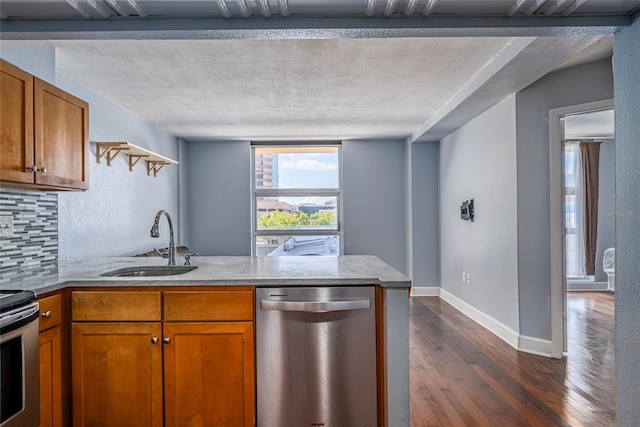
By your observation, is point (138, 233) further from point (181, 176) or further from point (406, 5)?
point (406, 5)

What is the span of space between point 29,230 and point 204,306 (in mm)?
1327

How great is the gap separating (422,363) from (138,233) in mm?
3108

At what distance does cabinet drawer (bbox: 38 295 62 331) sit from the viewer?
177 centimetres

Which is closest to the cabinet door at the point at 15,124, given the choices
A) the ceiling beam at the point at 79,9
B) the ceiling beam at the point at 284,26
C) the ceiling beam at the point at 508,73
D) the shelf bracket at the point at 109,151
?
the ceiling beam at the point at 284,26

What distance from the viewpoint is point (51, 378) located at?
1833 mm

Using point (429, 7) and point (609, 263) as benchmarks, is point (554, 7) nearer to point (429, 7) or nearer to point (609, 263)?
point (429, 7)

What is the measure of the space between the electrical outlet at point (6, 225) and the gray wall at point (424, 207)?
4526 mm

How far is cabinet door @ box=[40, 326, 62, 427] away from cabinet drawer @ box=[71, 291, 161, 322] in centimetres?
13

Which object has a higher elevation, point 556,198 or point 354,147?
point 354,147

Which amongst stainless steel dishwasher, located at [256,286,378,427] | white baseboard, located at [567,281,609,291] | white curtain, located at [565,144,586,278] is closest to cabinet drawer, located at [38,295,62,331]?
stainless steel dishwasher, located at [256,286,378,427]

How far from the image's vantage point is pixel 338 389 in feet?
6.39

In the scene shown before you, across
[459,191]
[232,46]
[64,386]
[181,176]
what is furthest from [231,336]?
[181,176]

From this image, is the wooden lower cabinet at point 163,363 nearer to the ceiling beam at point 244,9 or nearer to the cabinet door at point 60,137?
the cabinet door at point 60,137

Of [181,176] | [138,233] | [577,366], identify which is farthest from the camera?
[181,176]
